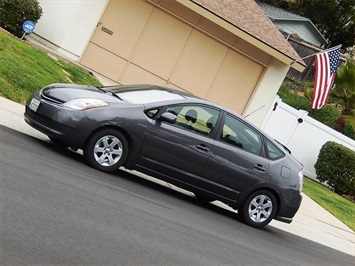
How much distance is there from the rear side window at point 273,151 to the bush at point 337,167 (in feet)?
35.5

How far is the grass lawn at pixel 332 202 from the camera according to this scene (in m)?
18.5

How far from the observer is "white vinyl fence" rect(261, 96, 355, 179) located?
24328 millimetres

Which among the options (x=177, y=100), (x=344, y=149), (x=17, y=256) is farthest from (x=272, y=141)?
(x=344, y=149)

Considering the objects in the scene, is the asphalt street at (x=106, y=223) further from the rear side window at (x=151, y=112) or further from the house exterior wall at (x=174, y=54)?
the house exterior wall at (x=174, y=54)

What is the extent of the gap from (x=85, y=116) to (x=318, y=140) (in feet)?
49.2

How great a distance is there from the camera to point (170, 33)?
72.5 feet

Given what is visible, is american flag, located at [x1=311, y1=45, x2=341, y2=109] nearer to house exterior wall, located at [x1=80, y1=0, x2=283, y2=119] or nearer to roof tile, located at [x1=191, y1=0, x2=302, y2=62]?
roof tile, located at [x1=191, y1=0, x2=302, y2=62]

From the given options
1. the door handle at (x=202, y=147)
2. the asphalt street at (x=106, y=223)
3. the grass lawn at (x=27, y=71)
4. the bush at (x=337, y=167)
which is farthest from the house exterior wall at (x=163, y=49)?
the door handle at (x=202, y=147)

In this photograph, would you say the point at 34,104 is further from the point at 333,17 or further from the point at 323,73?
the point at 333,17

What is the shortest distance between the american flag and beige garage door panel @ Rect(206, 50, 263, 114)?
202 cm

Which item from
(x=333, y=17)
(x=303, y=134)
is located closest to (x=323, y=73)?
(x=303, y=134)

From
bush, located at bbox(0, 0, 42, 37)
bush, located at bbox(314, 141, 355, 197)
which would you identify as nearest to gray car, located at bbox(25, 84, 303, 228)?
bush, located at bbox(0, 0, 42, 37)

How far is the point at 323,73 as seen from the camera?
21.4m

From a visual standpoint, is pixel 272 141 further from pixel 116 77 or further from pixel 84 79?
pixel 116 77
